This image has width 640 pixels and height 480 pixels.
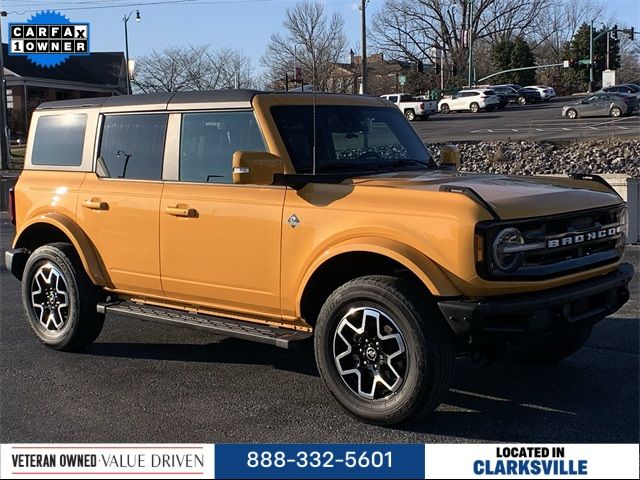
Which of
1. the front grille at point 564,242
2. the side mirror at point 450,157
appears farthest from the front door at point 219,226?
the side mirror at point 450,157

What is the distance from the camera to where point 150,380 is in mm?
5617

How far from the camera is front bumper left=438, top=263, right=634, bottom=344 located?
4.18 m

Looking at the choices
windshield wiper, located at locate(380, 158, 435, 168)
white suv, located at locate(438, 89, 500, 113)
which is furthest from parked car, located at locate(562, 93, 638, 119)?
windshield wiper, located at locate(380, 158, 435, 168)

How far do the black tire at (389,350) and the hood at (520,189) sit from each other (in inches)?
25.8

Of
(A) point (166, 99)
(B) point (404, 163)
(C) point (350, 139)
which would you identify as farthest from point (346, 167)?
(A) point (166, 99)

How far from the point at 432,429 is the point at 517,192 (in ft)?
4.82

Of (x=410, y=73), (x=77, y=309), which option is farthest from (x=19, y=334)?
(x=410, y=73)

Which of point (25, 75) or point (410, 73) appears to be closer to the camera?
point (25, 75)

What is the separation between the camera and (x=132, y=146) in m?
6.08

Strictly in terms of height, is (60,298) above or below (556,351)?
above

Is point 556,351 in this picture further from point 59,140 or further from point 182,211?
point 59,140

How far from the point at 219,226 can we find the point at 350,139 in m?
1.17

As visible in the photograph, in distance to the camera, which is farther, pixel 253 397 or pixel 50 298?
pixel 50 298

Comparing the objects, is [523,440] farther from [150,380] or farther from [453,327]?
[150,380]
